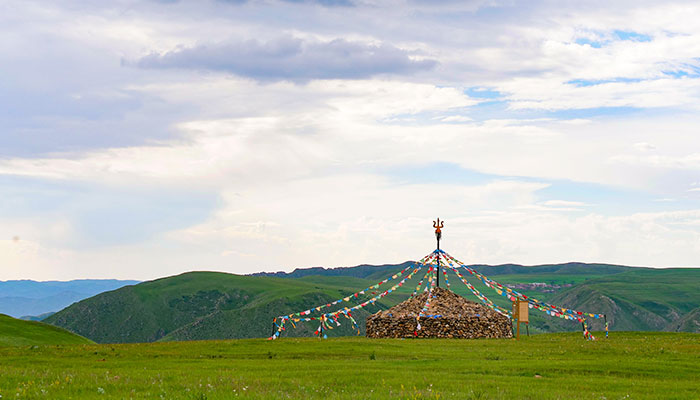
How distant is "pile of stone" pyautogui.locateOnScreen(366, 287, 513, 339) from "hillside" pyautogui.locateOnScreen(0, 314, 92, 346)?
3512 centimetres

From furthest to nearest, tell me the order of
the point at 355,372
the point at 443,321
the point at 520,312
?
the point at 443,321 → the point at 520,312 → the point at 355,372

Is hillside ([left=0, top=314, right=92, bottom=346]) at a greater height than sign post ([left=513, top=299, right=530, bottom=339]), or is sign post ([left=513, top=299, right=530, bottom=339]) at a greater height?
sign post ([left=513, top=299, right=530, bottom=339])

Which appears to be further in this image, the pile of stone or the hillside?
the hillside

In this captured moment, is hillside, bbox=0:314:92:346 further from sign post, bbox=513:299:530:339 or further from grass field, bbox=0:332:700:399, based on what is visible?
sign post, bbox=513:299:530:339

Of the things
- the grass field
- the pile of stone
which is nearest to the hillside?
the grass field

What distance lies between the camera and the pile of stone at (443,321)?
58.1m

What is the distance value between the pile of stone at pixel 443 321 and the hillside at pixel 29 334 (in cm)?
3512

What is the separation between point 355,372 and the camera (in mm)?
24906

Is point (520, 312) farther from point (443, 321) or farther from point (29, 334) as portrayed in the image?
point (29, 334)

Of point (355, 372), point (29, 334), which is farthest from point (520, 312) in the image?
point (29, 334)

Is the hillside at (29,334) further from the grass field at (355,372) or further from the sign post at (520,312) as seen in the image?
the sign post at (520,312)

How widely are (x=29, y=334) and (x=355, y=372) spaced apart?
61424 millimetres

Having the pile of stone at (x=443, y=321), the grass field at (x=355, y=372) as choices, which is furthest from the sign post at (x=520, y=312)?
the grass field at (x=355, y=372)

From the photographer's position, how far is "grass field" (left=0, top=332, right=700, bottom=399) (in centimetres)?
1897
